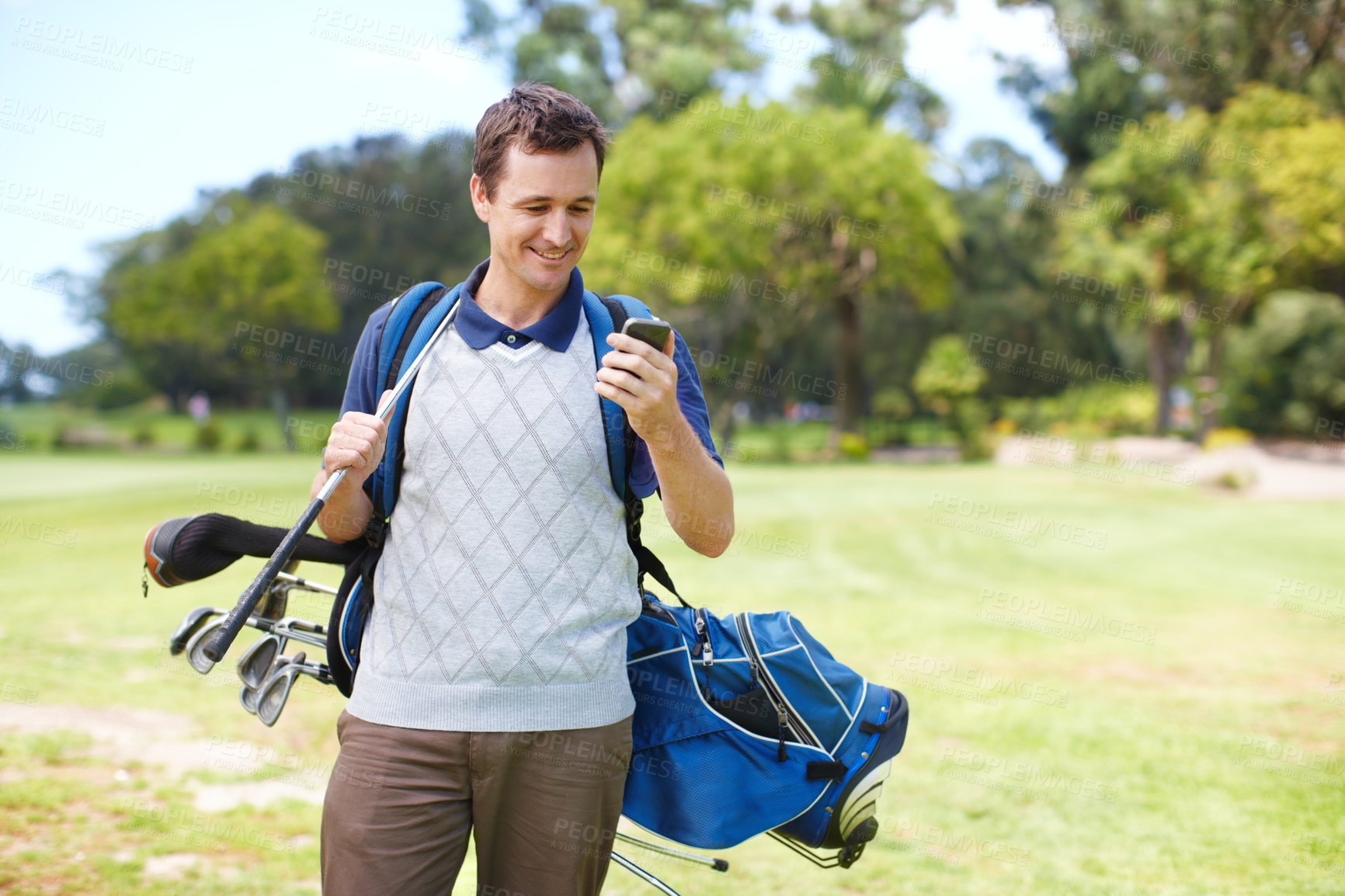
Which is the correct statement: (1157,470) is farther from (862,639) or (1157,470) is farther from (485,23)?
(485,23)

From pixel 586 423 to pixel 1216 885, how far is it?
13.3 feet

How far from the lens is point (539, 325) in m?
2.11

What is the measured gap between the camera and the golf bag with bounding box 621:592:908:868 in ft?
7.77

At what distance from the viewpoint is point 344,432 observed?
6.44 ft

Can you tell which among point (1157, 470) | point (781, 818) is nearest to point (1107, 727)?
point (781, 818)
